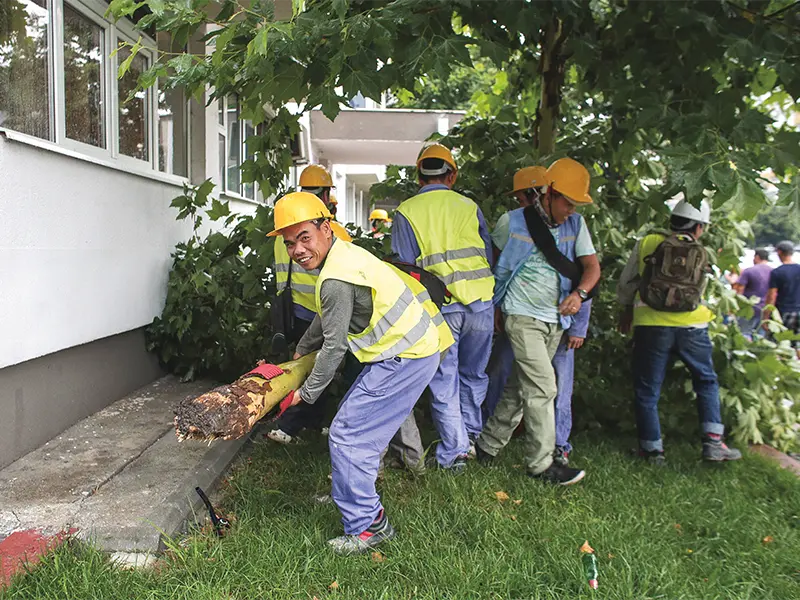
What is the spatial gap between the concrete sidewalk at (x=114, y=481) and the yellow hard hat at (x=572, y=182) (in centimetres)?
260

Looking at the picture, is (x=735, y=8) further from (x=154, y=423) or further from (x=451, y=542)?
(x=154, y=423)

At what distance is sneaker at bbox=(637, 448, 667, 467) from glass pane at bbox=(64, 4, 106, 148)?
453 cm

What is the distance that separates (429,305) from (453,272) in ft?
2.04

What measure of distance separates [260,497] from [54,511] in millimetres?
1004

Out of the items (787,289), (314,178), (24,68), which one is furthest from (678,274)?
(787,289)

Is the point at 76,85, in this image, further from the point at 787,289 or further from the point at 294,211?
the point at 787,289

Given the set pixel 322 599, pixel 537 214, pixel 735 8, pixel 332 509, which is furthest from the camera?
pixel 537 214

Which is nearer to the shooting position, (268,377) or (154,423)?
(268,377)

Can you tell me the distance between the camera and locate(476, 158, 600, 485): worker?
4203mm

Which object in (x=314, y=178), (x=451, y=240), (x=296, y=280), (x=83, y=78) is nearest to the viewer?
(x=451, y=240)

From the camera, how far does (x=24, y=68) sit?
420cm

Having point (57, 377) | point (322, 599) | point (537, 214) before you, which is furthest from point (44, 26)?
point (322, 599)

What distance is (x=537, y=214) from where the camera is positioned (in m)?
4.30

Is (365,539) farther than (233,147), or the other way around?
(233,147)
